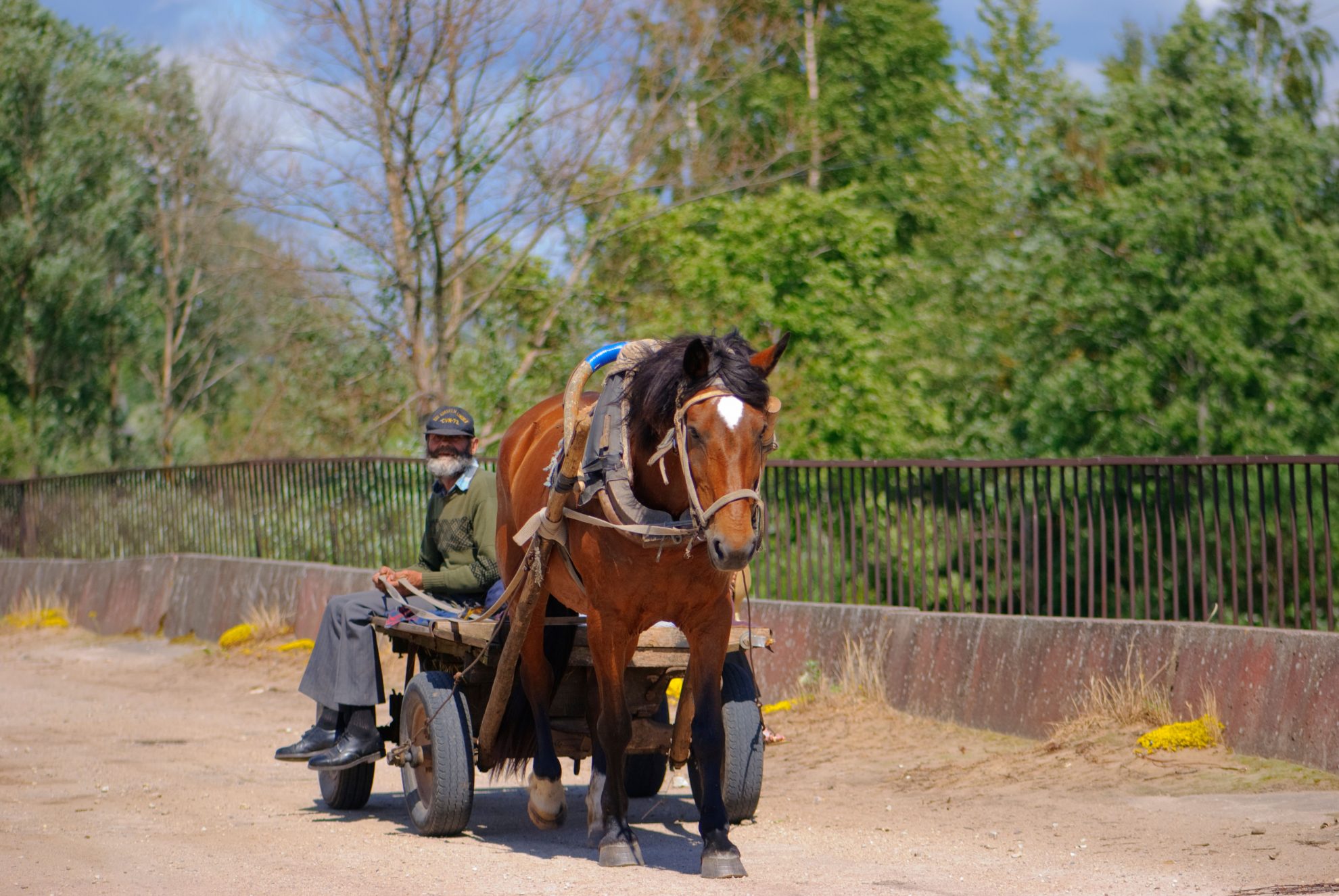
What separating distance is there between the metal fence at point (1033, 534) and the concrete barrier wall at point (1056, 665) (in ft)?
1.06

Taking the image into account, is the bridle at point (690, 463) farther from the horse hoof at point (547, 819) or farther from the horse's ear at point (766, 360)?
the horse hoof at point (547, 819)

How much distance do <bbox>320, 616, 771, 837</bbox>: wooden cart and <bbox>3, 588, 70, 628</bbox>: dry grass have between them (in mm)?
12964

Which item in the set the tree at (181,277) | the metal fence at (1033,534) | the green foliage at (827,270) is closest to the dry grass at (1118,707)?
the metal fence at (1033,534)

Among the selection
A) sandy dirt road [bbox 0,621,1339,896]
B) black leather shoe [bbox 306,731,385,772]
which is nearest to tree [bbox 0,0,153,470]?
sandy dirt road [bbox 0,621,1339,896]

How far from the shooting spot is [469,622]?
7.12 m

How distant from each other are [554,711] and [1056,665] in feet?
11.3

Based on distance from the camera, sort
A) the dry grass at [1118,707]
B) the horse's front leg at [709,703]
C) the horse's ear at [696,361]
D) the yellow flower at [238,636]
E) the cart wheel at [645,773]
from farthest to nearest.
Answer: the yellow flower at [238,636], the dry grass at [1118,707], the cart wheel at [645,773], the horse's front leg at [709,703], the horse's ear at [696,361]

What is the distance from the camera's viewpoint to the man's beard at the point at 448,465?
308 inches

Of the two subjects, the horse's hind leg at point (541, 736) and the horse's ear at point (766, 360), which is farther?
the horse's hind leg at point (541, 736)

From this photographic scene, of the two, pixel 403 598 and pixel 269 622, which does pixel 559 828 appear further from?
pixel 269 622

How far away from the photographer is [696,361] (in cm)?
581

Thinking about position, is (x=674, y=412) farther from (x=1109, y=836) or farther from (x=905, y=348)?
(x=905, y=348)

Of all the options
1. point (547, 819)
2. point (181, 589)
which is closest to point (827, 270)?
point (181, 589)

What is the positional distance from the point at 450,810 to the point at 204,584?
10969 mm
